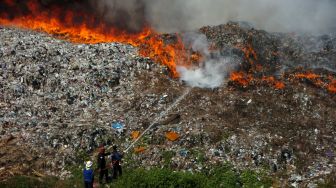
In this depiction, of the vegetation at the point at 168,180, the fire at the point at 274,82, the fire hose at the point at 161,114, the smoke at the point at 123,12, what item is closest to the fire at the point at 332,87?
the fire at the point at 274,82

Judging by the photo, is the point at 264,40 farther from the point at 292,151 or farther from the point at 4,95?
the point at 4,95

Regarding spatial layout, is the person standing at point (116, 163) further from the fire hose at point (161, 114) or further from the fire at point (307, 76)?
the fire at point (307, 76)

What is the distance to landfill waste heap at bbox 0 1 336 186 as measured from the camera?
2222cm

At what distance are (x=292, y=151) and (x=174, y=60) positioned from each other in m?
10.0

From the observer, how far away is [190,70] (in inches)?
1137

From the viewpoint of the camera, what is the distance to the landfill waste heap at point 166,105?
22.2 m

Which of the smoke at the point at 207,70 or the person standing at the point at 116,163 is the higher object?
the smoke at the point at 207,70

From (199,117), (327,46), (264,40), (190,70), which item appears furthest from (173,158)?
(327,46)

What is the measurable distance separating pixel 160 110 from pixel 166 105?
1.70ft

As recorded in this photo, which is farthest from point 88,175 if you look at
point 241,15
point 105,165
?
point 241,15

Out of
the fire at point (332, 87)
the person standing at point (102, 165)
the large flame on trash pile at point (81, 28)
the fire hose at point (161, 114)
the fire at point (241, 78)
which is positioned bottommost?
the person standing at point (102, 165)

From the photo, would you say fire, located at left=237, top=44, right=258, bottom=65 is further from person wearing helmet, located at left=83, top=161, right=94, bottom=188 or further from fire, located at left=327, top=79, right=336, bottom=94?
person wearing helmet, located at left=83, top=161, right=94, bottom=188

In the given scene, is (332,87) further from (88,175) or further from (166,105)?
(88,175)

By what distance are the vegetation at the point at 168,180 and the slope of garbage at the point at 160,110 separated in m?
0.60
